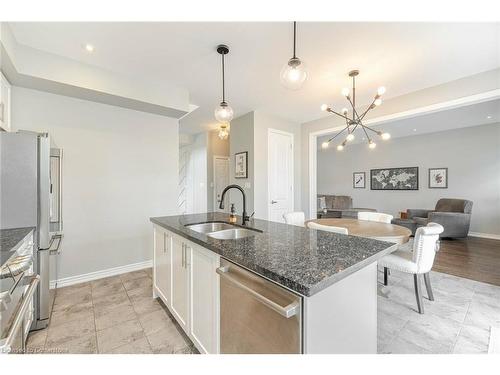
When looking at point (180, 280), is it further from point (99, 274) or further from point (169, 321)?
point (99, 274)

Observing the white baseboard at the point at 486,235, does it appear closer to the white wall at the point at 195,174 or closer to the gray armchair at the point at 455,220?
the gray armchair at the point at 455,220

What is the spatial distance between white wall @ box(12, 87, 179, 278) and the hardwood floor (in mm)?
4317

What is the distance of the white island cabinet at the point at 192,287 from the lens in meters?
1.30

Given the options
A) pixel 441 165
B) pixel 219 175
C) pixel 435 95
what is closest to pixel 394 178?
pixel 441 165

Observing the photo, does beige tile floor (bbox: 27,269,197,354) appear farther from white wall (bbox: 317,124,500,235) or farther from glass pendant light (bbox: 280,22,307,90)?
white wall (bbox: 317,124,500,235)

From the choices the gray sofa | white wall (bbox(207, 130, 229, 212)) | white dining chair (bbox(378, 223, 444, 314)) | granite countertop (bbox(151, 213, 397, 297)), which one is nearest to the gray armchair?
the gray sofa

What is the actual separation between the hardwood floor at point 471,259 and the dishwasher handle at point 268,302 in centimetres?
347

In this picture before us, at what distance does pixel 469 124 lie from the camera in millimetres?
Result: 5234

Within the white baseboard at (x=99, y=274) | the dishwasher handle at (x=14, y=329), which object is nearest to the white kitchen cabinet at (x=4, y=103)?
the white baseboard at (x=99, y=274)

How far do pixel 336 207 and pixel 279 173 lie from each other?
3.64 metres

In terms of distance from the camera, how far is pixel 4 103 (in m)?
2.16
